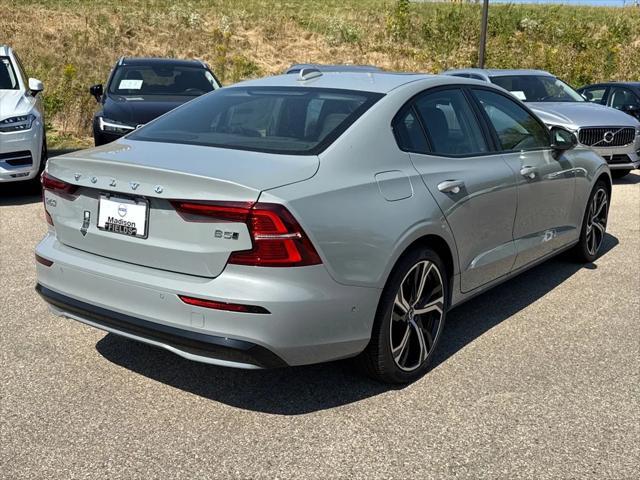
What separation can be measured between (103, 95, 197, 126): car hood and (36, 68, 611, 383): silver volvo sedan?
511 cm

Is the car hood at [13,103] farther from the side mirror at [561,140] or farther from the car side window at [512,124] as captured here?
the side mirror at [561,140]

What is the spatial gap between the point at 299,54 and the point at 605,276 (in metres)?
28.5

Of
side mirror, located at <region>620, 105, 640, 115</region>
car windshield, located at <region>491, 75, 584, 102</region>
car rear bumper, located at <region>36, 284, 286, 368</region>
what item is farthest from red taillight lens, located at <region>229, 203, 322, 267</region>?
side mirror, located at <region>620, 105, 640, 115</region>

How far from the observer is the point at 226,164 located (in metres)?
3.15

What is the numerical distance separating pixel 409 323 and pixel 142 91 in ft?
24.9

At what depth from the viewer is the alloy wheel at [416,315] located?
11.7 feet

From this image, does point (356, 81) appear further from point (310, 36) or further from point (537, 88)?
point (310, 36)

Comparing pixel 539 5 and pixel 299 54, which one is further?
pixel 539 5

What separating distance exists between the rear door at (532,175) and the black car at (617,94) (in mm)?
9168

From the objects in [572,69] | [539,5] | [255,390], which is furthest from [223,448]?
[539,5]

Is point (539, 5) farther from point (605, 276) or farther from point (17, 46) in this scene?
point (605, 276)

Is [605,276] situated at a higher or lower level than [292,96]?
lower

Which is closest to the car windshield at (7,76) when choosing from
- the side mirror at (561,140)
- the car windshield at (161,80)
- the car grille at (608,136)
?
the car windshield at (161,80)

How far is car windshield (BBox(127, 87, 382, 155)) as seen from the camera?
352 cm
